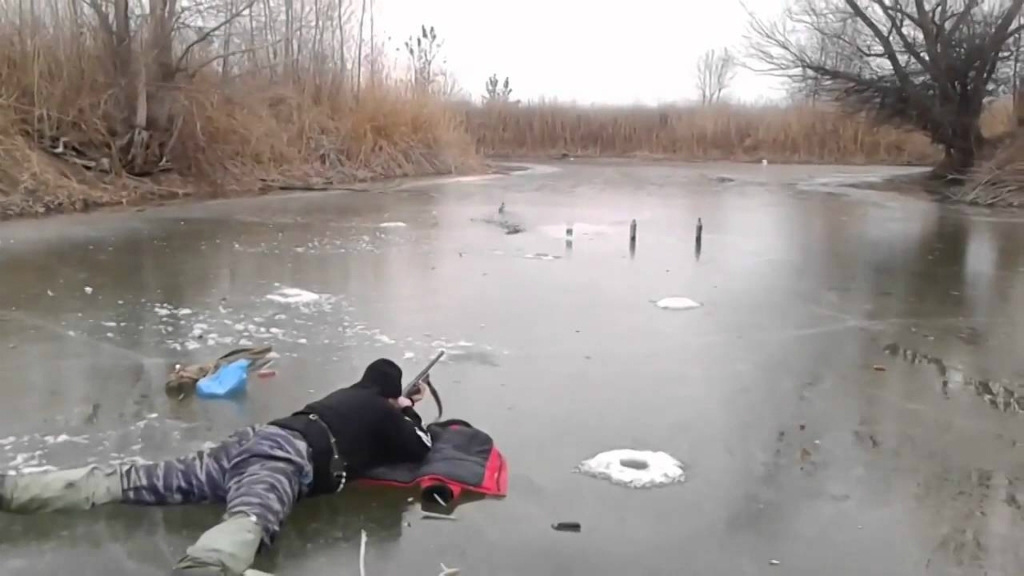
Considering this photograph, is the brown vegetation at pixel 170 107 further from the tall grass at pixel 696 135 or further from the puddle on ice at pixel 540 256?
the tall grass at pixel 696 135

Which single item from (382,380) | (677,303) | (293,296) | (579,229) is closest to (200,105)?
(579,229)

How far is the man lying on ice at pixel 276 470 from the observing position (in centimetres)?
369

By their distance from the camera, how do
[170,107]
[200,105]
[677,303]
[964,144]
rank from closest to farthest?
[677,303]
[170,107]
[200,105]
[964,144]

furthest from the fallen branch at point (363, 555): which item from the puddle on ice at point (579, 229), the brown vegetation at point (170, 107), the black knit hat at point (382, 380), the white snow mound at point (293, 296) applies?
the brown vegetation at point (170, 107)

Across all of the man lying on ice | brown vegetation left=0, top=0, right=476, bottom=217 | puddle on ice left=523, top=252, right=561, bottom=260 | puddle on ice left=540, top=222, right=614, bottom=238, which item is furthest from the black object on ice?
brown vegetation left=0, top=0, right=476, bottom=217

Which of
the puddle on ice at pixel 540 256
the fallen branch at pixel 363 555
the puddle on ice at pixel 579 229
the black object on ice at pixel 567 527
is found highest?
the puddle on ice at pixel 579 229

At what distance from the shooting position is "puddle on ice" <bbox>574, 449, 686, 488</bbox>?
4.32 meters

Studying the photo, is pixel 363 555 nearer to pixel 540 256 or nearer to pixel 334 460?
pixel 334 460

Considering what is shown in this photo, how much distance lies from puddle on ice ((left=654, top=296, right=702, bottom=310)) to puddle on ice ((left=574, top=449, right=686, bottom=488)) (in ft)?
11.6

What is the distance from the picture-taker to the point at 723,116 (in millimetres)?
40625

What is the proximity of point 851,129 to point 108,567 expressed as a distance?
37796mm

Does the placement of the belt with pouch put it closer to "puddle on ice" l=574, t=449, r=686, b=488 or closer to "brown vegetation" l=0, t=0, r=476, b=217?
"puddle on ice" l=574, t=449, r=686, b=488

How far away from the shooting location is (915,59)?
Answer: 24234mm

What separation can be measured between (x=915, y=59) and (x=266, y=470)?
24.5 meters
